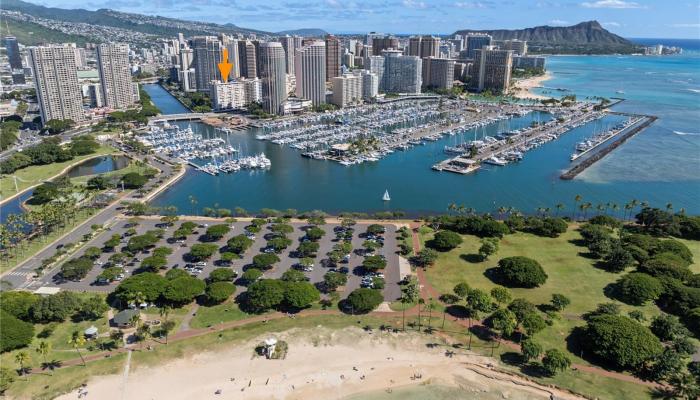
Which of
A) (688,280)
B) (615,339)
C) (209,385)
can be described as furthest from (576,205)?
(209,385)

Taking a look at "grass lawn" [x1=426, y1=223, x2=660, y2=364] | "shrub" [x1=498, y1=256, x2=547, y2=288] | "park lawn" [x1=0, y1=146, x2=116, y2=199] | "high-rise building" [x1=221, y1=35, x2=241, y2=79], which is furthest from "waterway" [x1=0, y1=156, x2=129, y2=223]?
"high-rise building" [x1=221, y1=35, x2=241, y2=79]

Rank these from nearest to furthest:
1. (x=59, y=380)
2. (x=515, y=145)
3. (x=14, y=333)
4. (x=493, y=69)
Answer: (x=59, y=380), (x=14, y=333), (x=515, y=145), (x=493, y=69)

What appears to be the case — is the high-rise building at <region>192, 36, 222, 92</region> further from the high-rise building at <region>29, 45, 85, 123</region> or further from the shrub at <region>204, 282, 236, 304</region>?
the shrub at <region>204, 282, 236, 304</region>

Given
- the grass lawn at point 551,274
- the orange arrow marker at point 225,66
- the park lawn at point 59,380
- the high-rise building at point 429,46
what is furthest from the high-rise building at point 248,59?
the park lawn at point 59,380

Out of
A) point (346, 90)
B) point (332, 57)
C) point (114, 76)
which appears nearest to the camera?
point (114, 76)

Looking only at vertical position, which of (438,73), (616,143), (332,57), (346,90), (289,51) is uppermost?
(289,51)

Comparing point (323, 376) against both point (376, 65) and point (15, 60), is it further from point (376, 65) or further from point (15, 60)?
point (15, 60)

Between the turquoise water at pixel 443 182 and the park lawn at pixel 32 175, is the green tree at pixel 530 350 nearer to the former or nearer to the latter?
the turquoise water at pixel 443 182

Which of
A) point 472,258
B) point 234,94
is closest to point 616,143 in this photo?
point 472,258
